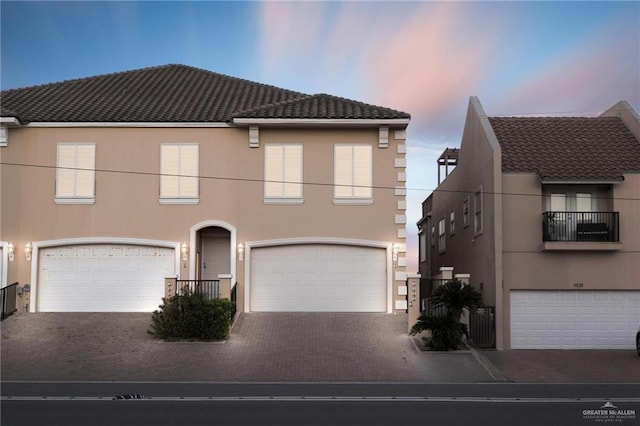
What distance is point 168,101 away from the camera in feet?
97.2

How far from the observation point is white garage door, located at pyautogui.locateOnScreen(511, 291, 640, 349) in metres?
25.0

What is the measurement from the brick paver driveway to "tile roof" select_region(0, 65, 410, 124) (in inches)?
263

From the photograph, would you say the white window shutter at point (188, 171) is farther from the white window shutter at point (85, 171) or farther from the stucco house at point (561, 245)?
→ the stucco house at point (561, 245)

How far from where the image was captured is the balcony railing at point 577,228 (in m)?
25.3

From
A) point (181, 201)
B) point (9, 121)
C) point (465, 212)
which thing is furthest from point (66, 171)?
point (465, 212)

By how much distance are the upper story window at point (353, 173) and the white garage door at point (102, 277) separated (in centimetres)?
609

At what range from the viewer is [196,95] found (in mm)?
30594

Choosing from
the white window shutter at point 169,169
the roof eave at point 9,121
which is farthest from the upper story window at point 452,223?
the roof eave at point 9,121

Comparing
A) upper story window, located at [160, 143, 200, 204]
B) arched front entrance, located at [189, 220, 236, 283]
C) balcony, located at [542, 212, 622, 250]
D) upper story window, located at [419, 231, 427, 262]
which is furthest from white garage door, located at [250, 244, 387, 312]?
upper story window, located at [419, 231, 427, 262]
